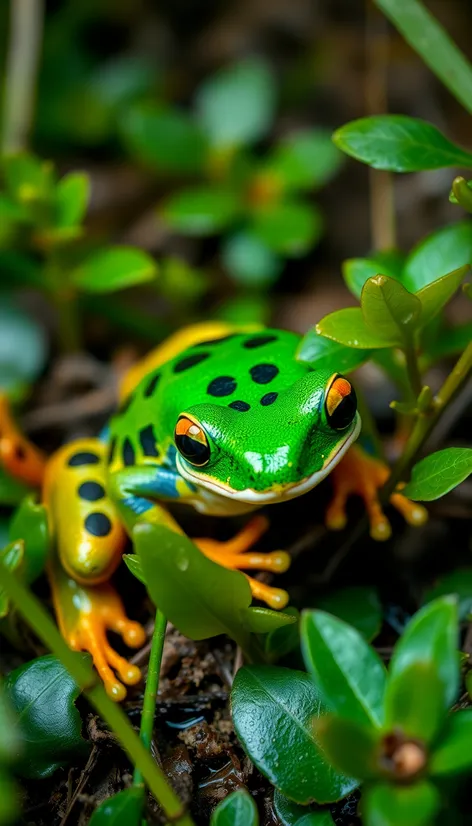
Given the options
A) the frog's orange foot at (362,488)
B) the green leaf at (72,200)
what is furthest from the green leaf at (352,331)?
the green leaf at (72,200)

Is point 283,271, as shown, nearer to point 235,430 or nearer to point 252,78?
point 252,78

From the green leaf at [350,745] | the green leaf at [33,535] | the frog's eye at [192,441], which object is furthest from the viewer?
the green leaf at [33,535]

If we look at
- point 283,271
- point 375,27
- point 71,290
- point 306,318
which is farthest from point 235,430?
point 375,27

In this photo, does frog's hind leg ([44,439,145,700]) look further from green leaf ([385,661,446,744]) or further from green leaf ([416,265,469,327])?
green leaf ([416,265,469,327])

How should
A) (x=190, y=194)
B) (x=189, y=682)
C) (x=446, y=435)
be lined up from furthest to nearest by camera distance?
(x=190, y=194), (x=446, y=435), (x=189, y=682)

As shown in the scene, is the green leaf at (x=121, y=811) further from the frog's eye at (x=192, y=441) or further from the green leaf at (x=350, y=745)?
the frog's eye at (x=192, y=441)

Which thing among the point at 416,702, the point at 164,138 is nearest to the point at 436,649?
the point at 416,702
